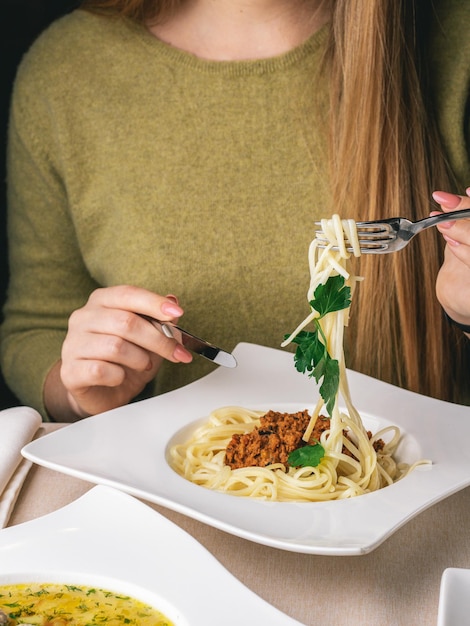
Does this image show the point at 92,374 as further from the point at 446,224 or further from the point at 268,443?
the point at 446,224

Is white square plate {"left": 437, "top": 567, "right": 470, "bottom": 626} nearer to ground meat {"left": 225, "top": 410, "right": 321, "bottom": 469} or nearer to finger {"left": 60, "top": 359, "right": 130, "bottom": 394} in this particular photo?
ground meat {"left": 225, "top": 410, "right": 321, "bottom": 469}

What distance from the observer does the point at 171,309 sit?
A: 55.2 inches

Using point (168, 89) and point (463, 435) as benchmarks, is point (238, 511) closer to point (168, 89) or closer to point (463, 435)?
point (463, 435)

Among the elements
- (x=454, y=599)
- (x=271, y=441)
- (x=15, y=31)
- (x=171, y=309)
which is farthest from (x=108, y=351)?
(x=15, y=31)

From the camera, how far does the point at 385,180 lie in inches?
68.1

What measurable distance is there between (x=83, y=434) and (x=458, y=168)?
43.1 inches

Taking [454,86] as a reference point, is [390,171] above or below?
below

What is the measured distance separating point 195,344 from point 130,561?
0.55m

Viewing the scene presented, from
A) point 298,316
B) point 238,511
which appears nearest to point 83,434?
point 238,511

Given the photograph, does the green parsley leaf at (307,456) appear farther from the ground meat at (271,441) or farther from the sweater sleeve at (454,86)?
the sweater sleeve at (454,86)

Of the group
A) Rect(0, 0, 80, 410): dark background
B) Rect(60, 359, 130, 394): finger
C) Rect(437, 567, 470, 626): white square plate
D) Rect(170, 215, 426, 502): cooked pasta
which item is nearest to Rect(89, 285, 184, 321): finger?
Rect(60, 359, 130, 394): finger

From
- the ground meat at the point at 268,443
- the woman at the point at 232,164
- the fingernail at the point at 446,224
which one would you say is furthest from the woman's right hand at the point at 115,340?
the fingernail at the point at 446,224

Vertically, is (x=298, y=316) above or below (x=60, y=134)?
below

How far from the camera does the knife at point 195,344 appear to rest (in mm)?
1410
